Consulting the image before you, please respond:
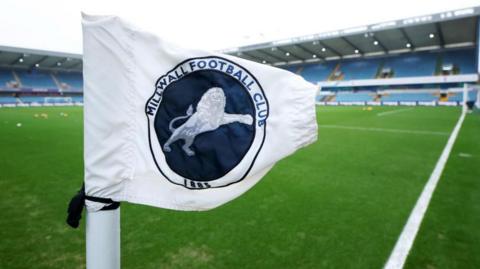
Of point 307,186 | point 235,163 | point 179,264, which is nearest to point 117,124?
point 235,163

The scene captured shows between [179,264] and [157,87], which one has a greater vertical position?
[157,87]

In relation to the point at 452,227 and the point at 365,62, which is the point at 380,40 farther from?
the point at 452,227

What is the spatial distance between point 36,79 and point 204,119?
178 ft

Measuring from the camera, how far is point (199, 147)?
953 millimetres

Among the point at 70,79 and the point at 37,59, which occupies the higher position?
the point at 37,59

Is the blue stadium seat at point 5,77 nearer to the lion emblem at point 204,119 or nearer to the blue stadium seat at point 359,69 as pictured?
the blue stadium seat at point 359,69

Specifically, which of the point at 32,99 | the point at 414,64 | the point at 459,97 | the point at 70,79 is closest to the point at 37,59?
the point at 32,99

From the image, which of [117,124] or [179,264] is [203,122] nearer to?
[117,124]

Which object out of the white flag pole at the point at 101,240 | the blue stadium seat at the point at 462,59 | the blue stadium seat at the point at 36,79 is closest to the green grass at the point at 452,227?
the white flag pole at the point at 101,240

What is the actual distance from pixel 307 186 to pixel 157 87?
370cm

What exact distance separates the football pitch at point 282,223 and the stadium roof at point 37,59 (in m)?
38.3

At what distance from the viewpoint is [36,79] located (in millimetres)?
44938

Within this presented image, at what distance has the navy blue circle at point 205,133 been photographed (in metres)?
0.95

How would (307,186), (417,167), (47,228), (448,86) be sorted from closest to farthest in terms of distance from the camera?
(47,228) → (307,186) → (417,167) → (448,86)
